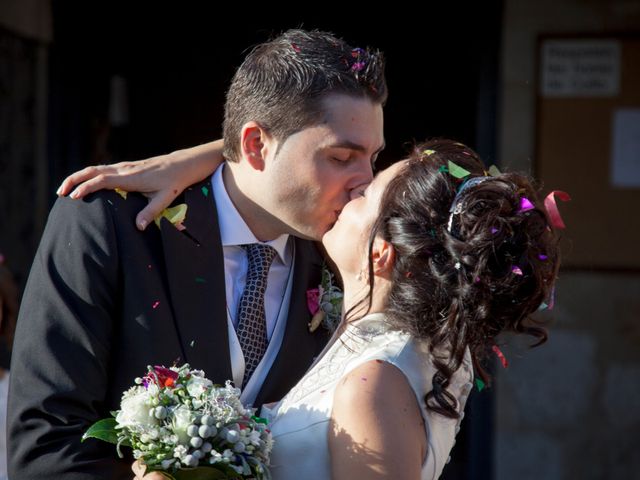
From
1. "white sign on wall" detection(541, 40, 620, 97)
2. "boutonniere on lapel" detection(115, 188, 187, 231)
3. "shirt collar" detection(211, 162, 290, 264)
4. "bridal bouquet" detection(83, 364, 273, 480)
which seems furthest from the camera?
"white sign on wall" detection(541, 40, 620, 97)

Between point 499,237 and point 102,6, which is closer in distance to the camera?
point 499,237

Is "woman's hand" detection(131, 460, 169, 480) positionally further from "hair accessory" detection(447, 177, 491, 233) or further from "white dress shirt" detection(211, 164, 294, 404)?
"hair accessory" detection(447, 177, 491, 233)

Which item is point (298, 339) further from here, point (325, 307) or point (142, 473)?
point (142, 473)

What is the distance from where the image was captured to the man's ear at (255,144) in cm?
305

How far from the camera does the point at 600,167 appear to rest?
5.42m

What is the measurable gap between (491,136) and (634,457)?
1.85 m

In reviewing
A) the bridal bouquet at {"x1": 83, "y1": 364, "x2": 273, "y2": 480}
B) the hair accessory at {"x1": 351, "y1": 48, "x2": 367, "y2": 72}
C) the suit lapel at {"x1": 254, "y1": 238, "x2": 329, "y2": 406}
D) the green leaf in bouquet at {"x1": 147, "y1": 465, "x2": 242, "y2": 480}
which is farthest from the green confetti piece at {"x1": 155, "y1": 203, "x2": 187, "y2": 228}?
the green leaf in bouquet at {"x1": 147, "y1": 465, "x2": 242, "y2": 480}

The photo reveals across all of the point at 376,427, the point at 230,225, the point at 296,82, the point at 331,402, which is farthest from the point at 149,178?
the point at 376,427

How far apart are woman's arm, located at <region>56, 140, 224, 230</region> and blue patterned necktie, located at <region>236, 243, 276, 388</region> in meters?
0.31

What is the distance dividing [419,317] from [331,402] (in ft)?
0.99

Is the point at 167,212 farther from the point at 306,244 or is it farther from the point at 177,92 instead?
the point at 177,92

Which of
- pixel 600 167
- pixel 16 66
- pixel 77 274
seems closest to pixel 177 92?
pixel 16 66

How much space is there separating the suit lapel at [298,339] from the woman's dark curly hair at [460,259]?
1.45ft

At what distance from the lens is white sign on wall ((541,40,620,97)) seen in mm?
5348
